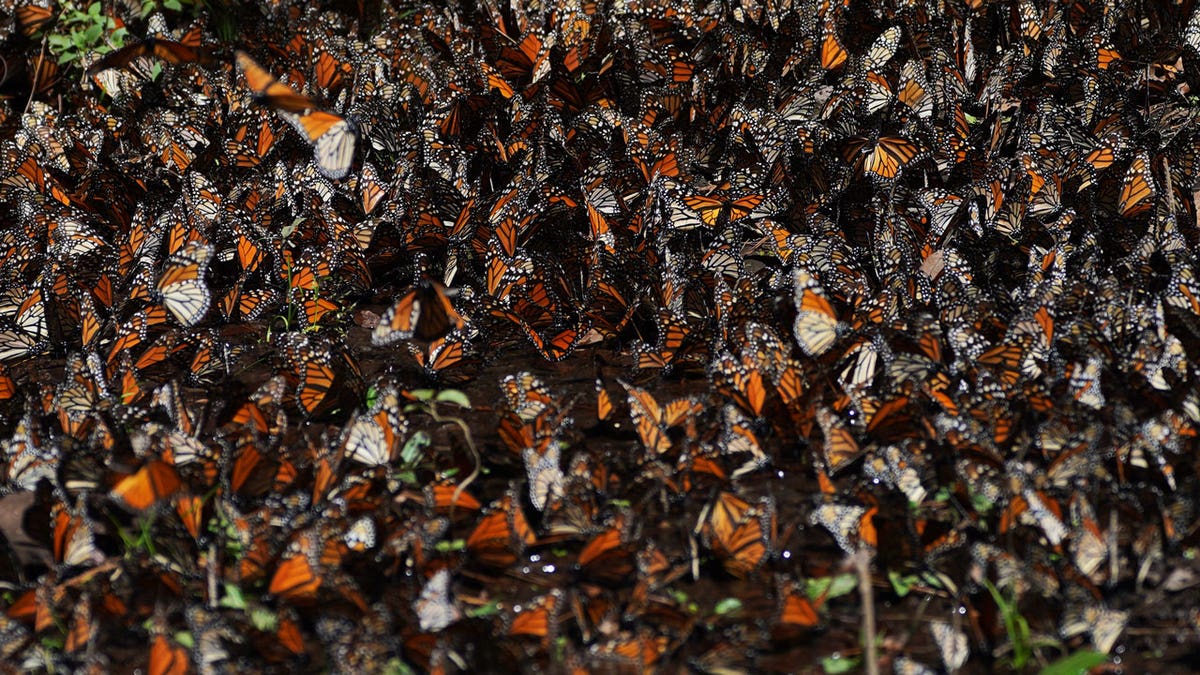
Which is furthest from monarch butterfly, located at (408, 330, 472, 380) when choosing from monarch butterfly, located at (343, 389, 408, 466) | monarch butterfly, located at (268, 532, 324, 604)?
monarch butterfly, located at (268, 532, 324, 604)

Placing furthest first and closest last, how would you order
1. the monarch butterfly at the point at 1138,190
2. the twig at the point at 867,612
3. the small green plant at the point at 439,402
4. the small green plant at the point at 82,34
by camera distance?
the small green plant at the point at 82,34
the monarch butterfly at the point at 1138,190
the small green plant at the point at 439,402
the twig at the point at 867,612

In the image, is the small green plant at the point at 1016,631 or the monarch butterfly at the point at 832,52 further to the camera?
the monarch butterfly at the point at 832,52

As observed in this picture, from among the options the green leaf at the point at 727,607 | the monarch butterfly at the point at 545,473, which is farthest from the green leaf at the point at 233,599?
the green leaf at the point at 727,607

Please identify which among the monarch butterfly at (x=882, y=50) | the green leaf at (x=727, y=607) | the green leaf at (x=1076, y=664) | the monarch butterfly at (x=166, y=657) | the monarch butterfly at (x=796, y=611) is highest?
the monarch butterfly at (x=882, y=50)

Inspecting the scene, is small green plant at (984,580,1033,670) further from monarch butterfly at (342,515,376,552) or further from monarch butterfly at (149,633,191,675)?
monarch butterfly at (149,633,191,675)

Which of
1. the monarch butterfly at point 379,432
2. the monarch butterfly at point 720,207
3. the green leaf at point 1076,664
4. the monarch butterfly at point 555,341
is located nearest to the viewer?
the green leaf at point 1076,664

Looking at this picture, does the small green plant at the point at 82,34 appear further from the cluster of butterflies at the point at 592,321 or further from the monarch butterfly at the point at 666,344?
the monarch butterfly at the point at 666,344

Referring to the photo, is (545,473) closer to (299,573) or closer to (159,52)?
(299,573)
